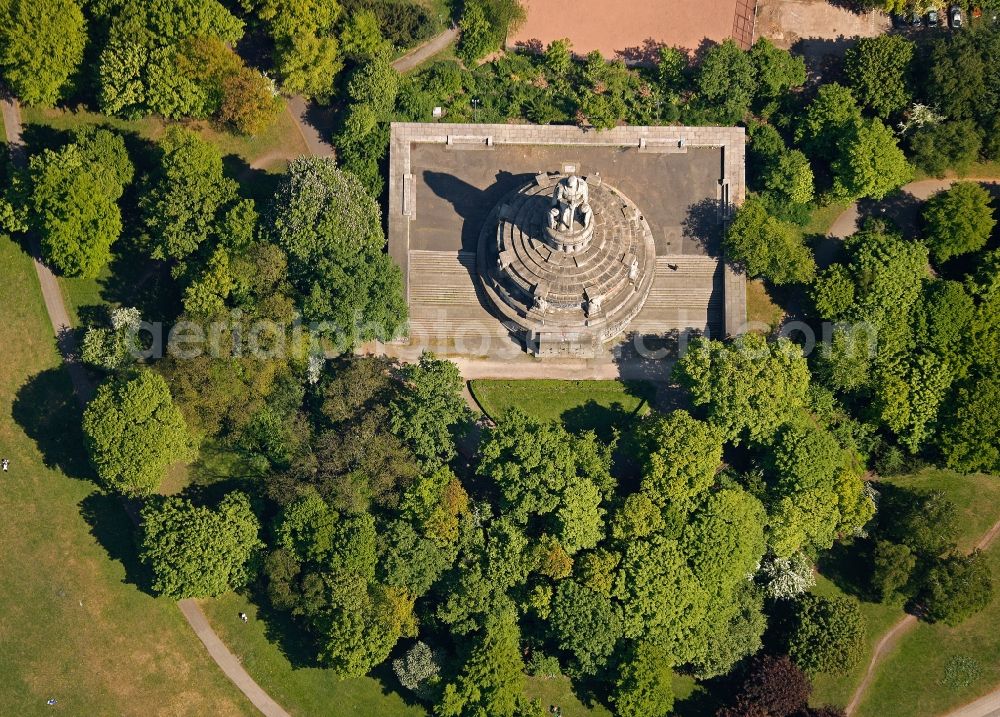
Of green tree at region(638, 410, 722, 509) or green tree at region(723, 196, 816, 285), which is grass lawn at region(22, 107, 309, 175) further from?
green tree at region(638, 410, 722, 509)

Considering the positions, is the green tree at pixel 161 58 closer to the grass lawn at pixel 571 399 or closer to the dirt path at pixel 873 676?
the grass lawn at pixel 571 399

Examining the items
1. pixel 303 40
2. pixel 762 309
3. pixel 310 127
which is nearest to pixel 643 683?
pixel 762 309

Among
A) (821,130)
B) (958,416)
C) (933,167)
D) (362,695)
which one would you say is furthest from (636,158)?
(362,695)

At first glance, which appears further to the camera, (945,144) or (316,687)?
(945,144)

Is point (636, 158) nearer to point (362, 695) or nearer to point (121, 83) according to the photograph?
point (121, 83)

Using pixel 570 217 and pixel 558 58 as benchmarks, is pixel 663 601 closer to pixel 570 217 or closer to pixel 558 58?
pixel 570 217
